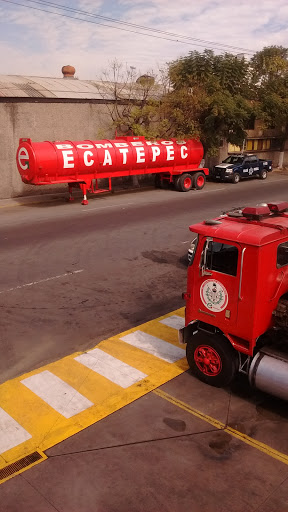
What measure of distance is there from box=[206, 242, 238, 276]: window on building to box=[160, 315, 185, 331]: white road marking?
3203 mm

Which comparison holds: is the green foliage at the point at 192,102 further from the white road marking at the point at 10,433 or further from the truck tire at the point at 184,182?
the white road marking at the point at 10,433

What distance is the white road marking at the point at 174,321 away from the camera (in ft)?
31.7

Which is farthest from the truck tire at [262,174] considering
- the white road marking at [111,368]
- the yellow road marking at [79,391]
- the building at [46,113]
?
the white road marking at [111,368]

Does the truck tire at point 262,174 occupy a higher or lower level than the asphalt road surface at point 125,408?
higher

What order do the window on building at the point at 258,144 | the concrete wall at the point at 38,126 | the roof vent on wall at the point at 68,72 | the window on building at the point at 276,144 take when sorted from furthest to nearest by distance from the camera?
the window on building at the point at 276,144, the window on building at the point at 258,144, the roof vent on wall at the point at 68,72, the concrete wall at the point at 38,126

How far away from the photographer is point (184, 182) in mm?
27859

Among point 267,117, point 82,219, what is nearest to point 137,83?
point 267,117

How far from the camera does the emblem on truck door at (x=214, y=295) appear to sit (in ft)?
21.9

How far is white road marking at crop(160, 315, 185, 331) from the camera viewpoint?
9.66 metres

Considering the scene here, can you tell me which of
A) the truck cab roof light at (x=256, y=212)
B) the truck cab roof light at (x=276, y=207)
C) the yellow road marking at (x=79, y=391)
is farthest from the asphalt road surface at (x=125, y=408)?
the truck cab roof light at (x=276, y=207)

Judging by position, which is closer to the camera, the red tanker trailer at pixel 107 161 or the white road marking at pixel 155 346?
the white road marking at pixel 155 346

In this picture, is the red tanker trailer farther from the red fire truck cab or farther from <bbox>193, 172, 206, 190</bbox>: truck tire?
the red fire truck cab

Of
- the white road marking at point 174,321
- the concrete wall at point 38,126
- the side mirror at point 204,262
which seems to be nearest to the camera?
the side mirror at point 204,262

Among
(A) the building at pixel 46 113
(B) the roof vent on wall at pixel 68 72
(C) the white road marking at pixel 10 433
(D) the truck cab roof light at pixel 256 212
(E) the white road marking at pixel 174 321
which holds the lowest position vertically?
(C) the white road marking at pixel 10 433
